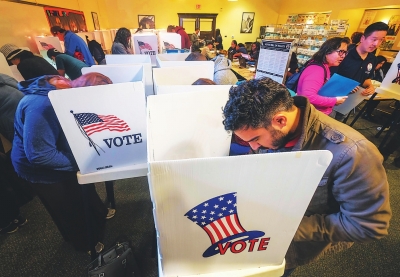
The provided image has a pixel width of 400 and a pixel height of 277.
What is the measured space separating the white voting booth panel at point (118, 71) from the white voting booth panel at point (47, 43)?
2442 mm

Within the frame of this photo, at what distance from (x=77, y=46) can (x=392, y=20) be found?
27.5 ft

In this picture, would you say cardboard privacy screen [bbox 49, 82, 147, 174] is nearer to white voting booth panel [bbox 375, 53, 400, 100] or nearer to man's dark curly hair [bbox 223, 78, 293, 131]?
man's dark curly hair [bbox 223, 78, 293, 131]

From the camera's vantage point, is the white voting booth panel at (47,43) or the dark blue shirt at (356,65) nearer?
the dark blue shirt at (356,65)

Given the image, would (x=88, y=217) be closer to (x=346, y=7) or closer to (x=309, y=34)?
(x=309, y=34)

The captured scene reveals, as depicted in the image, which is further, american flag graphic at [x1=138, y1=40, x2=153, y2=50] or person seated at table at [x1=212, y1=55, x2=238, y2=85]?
american flag graphic at [x1=138, y1=40, x2=153, y2=50]

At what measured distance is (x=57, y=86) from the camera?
39.6 inches

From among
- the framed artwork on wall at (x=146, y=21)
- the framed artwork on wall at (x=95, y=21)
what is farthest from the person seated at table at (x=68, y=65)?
the framed artwork on wall at (x=146, y=21)

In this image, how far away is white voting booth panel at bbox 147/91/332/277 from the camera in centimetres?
40

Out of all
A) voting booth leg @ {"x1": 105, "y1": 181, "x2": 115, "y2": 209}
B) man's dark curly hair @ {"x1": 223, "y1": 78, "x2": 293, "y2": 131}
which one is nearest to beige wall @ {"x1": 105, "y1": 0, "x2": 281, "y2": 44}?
voting booth leg @ {"x1": 105, "y1": 181, "x2": 115, "y2": 209}

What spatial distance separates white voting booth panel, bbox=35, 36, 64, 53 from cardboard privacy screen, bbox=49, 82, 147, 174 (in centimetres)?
336

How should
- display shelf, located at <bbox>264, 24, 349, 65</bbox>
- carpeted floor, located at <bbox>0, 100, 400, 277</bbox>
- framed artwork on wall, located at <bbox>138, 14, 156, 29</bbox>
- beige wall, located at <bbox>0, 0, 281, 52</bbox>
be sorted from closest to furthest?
1. carpeted floor, located at <bbox>0, 100, 400, 277</bbox>
2. display shelf, located at <bbox>264, 24, 349, 65</bbox>
3. beige wall, located at <bbox>0, 0, 281, 52</bbox>
4. framed artwork on wall, located at <bbox>138, 14, 156, 29</bbox>

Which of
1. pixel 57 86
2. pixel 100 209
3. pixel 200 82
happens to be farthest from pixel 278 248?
pixel 100 209

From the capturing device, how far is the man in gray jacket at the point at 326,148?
564mm

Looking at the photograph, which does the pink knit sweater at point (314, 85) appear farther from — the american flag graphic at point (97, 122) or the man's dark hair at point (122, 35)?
the man's dark hair at point (122, 35)
